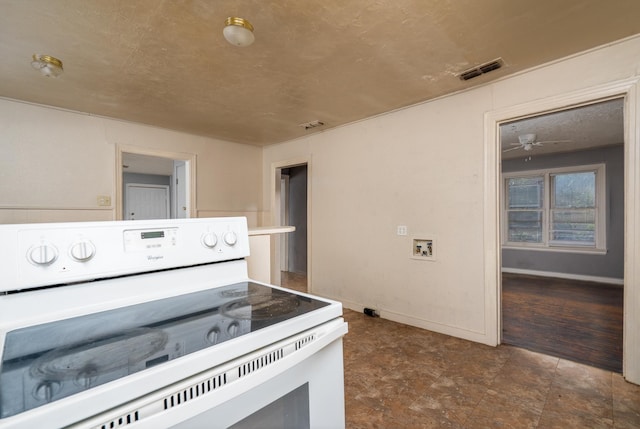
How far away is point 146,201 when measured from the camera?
7148 mm

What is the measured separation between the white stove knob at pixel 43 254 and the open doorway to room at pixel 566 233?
3.01m

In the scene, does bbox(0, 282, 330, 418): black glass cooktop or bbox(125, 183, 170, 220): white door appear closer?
bbox(0, 282, 330, 418): black glass cooktop

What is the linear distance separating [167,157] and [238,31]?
8.78ft

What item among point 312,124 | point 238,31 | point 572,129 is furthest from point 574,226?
point 238,31

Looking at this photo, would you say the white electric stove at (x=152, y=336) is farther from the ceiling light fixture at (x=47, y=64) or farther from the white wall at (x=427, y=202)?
the white wall at (x=427, y=202)

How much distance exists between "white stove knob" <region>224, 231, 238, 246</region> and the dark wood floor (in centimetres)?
260

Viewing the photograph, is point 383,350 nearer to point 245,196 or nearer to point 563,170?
point 245,196

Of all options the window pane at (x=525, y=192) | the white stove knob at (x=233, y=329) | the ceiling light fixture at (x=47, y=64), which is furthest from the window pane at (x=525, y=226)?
the ceiling light fixture at (x=47, y=64)

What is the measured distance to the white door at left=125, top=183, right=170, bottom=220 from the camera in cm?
691

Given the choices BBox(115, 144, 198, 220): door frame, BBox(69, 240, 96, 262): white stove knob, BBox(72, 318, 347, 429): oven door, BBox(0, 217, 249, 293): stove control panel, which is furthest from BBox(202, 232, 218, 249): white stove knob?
BBox(115, 144, 198, 220): door frame

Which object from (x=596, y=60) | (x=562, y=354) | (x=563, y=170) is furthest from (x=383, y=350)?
(x=563, y=170)

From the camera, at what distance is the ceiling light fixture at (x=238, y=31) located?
1653 mm

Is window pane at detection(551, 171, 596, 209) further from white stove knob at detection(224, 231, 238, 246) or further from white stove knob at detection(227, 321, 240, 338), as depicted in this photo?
white stove knob at detection(227, 321, 240, 338)

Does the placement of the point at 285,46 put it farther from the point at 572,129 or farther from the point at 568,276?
the point at 568,276
